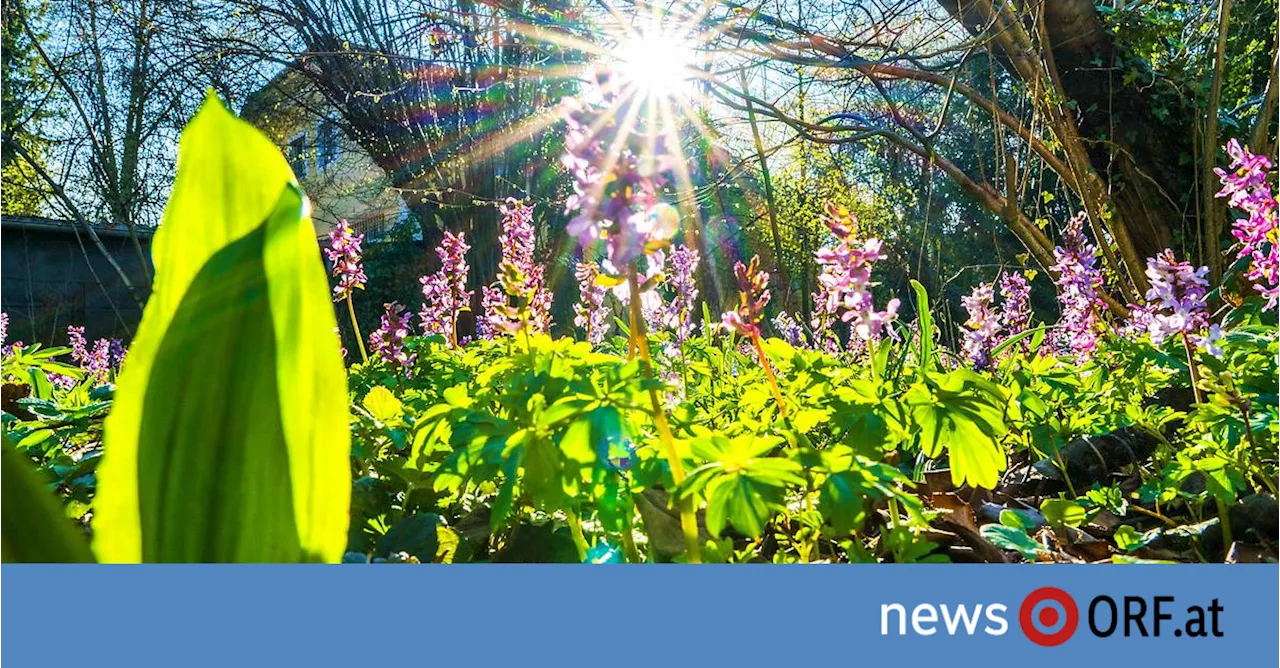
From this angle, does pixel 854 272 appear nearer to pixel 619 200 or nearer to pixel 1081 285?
pixel 619 200

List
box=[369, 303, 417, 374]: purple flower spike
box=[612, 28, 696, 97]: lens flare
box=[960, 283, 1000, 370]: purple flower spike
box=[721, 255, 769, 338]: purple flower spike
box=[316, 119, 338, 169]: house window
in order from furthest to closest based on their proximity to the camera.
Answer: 1. box=[316, 119, 338, 169]: house window
2. box=[612, 28, 696, 97]: lens flare
3. box=[369, 303, 417, 374]: purple flower spike
4. box=[960, 283, 1000, 370]: purple flower spike
5. box=[721, 255, 769, 338]: purple flower spike

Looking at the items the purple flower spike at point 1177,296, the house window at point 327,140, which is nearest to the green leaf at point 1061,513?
the purple flower spike at point 1177,296

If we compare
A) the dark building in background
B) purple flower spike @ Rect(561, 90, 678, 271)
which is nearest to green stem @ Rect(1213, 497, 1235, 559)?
purple flower spike @ Rect(561, 90, 678, 271)

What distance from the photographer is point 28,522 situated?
0.58 m

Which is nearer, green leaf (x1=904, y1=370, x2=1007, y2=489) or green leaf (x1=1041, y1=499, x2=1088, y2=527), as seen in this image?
green leaf (x1=904, y1=370, x2=1007, y2=489)

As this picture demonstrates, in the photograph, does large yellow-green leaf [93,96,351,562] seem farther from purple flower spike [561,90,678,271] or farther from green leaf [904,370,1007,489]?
green leaf [904,370,1007,489]

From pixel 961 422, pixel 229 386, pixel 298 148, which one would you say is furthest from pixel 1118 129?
pixel 298 148

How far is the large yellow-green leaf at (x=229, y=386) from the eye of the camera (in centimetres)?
59

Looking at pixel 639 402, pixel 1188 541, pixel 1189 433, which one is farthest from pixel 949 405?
pixel 1189 433

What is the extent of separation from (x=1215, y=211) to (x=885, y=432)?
3080mm

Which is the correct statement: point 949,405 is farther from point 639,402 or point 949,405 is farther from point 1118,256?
point 1118,256

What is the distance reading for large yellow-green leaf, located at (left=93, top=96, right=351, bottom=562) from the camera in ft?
1.94
